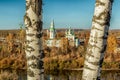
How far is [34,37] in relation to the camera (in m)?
3.22

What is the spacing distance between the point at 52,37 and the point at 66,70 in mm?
28218

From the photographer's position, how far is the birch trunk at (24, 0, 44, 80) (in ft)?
10.6

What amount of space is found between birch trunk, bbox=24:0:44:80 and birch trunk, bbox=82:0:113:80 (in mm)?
449

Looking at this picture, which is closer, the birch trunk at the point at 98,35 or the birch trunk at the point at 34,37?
the birch trunk at the point at 98,35

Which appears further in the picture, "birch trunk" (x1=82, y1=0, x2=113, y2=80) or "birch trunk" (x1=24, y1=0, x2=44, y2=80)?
"birch trunk" (x1=24, y1=0, x2=44, y2=80)

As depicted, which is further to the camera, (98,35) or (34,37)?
(34,37)

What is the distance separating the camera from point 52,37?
85812 millimetres

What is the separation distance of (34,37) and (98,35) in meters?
0.58

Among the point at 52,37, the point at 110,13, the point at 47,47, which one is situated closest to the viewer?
the point at 110,13

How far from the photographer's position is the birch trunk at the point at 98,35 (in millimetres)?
3102

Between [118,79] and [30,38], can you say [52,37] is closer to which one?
[118,79]

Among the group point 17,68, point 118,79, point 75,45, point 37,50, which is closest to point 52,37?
point 75,45

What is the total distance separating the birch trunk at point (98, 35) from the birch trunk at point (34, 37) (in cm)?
45

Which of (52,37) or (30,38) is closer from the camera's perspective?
(30,38)
